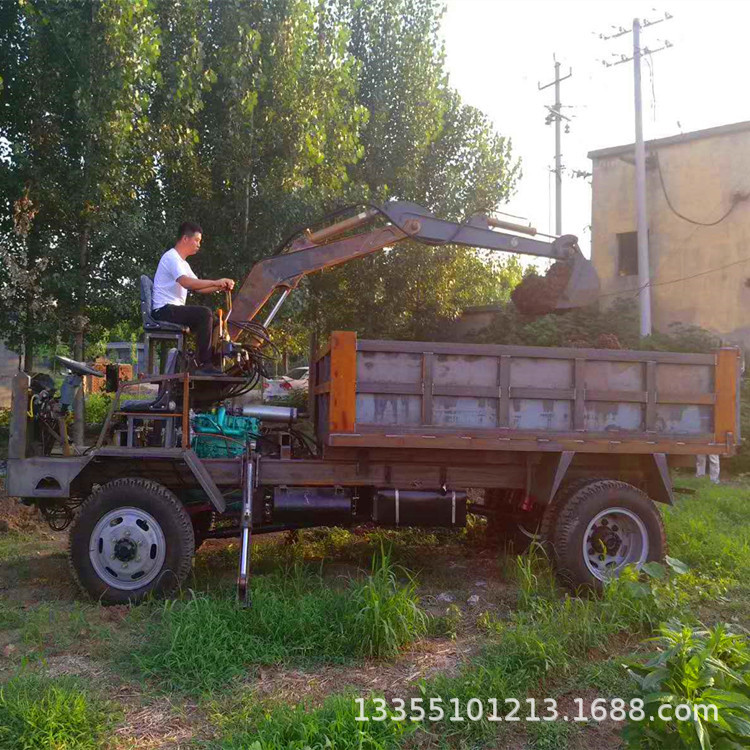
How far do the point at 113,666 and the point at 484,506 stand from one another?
11.5 ft

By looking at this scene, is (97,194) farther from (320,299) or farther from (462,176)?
(462,176)

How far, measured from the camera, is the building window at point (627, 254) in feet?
65.0

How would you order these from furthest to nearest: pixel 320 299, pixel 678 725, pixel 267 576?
pixel 320 299
pixel 267 576
pixel 678 725

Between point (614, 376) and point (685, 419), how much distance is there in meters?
0.71

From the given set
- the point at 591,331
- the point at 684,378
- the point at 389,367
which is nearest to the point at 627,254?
the point at 591,331

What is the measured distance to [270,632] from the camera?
14.9 ft

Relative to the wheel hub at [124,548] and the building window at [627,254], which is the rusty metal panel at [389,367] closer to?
the wheel hub at [124,548]

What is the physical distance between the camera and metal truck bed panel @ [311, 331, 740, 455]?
5.45m

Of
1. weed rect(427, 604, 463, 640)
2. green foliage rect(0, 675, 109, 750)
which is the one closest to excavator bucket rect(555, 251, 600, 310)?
weed rect(427, 604, 463, 640)

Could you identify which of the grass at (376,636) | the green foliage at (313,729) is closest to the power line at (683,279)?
the grass at (376,636)

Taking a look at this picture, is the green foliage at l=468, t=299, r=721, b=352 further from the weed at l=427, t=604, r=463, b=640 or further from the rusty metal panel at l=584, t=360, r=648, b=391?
the weed at l=427, t=604, r=463, b=640

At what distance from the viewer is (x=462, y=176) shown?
1572cm

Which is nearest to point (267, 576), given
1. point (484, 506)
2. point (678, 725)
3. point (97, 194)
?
point (484, 506)

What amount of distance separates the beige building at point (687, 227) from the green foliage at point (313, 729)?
1658cm
